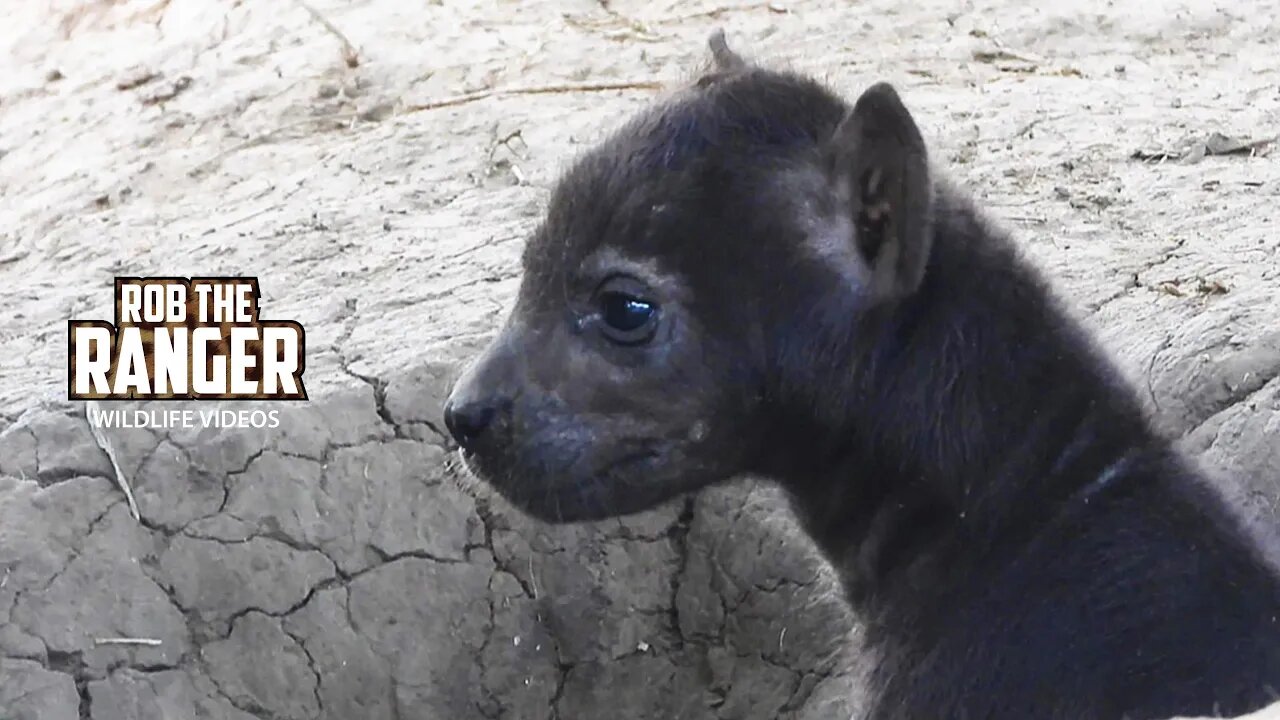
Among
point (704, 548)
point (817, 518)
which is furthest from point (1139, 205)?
point (817, 518)

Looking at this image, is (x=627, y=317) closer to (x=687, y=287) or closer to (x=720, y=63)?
(x=687, y=287)

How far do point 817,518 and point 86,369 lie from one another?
193 centimetres

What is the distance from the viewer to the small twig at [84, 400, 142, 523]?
3.78 meters

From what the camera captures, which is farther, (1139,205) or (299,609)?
(1139,205)

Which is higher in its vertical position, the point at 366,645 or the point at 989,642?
the point at 989,642

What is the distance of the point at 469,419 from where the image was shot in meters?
2.89

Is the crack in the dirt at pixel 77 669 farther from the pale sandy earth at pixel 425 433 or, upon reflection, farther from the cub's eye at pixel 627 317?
the cub's eye at pixel 627 317

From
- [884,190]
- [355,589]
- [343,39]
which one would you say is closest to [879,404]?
[884,190]

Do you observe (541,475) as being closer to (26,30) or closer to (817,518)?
(817,518)

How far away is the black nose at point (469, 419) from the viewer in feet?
9.48

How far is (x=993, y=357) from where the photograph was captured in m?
2.80

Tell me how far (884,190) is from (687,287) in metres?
0.36
